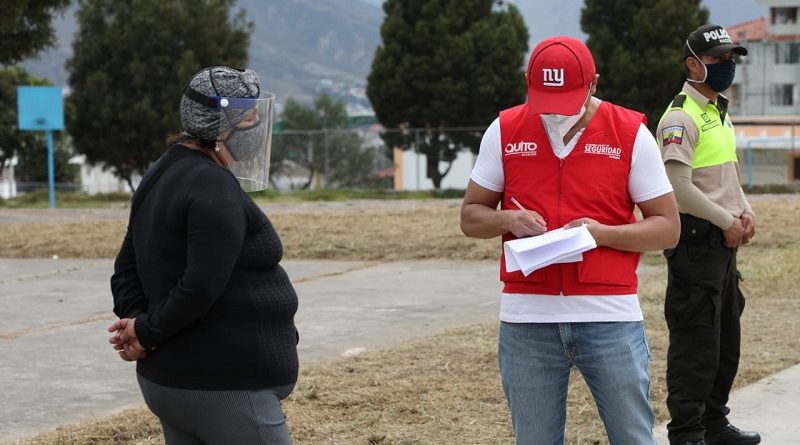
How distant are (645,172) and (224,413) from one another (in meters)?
1.49

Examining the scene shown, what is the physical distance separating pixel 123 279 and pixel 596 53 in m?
34.2


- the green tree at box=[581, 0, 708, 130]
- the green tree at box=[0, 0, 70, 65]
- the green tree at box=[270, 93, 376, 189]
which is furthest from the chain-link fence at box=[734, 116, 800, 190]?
the green tree at box=[0, 0, 70, 65]

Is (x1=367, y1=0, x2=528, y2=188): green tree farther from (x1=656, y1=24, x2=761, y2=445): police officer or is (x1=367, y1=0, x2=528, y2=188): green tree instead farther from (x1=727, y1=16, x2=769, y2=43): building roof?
(x1=727, y1=16, x2=769, y2=43): building roof

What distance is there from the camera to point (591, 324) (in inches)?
147

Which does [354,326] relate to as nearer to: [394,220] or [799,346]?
[799,346]

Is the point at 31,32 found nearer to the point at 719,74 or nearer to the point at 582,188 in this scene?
the point at 719,74

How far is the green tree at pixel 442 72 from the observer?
1388 inches

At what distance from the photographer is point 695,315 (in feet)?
17.4

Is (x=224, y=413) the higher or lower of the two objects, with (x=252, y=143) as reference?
lower

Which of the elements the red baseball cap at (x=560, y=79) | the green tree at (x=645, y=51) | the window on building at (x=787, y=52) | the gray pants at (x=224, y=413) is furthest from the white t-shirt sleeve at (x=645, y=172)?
the window on building at (x=787, y=52)

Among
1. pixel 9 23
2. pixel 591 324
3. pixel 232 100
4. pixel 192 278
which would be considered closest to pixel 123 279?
pixel 192 278

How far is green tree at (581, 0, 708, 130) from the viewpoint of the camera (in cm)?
3494

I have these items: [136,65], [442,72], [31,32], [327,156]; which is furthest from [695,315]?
[136,65]

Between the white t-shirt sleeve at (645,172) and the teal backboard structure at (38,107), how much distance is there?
23583 millimetres
